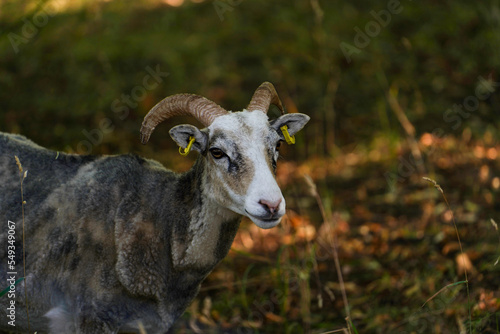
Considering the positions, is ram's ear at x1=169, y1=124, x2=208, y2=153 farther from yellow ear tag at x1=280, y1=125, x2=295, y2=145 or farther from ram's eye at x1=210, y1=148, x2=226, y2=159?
yellow ear tag at x1=280, y1=125, x2=295, y2=145

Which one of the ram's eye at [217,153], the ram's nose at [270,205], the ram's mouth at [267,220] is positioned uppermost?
the ram's eye at [217,153]

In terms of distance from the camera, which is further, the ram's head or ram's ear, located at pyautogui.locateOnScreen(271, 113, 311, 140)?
ram's ear, located at pyautogui.locateOnScreen(271, 113, 311, 140)

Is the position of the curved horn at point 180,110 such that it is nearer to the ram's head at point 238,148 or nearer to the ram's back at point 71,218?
the ram's head at point 238,148

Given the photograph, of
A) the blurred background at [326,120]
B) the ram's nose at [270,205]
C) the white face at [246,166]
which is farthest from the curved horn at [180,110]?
the blurred background at [326,120]

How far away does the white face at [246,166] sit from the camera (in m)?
3.89

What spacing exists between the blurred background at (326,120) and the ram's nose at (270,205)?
2087 millimetres

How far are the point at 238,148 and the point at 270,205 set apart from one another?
0.57 meters

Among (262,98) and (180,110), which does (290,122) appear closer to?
(262,98)

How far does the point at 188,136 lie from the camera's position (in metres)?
4.38

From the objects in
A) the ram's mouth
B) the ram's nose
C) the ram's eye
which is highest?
the ram's eye

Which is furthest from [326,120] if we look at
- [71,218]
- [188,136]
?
[71,218]

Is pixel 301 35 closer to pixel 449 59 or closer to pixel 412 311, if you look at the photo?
pixel 449 59

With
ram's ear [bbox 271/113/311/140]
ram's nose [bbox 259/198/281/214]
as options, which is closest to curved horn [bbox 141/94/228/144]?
ram's ear [bbox 271/113/311/140]

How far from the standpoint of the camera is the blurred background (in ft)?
21.2
